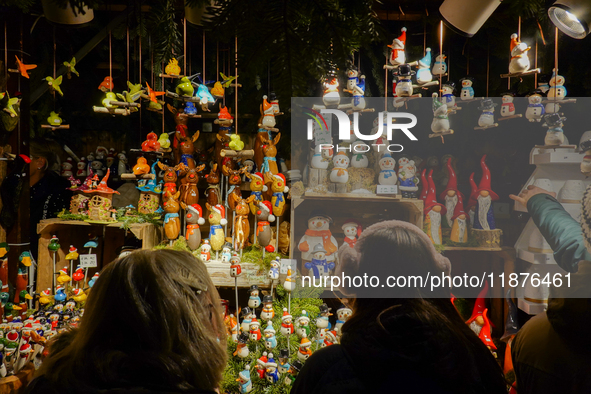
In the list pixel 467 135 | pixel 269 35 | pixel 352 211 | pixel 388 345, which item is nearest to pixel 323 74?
pixel 269 35

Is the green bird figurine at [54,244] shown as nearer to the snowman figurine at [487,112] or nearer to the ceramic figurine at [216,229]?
the ceramic figurine at [216,229]

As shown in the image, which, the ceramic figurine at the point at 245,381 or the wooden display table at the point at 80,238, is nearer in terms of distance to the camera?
the ceramic figurine at the point at 245,381

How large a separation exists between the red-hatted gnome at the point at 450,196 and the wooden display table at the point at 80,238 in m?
1.78

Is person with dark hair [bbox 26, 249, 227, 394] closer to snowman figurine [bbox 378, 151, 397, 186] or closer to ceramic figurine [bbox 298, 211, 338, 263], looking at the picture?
ceramic figurine [bbox 298, 211, 338, 263]

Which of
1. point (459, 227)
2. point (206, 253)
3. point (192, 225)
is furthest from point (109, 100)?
point (459, 227)

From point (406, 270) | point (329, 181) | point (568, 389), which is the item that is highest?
point (329, 181)

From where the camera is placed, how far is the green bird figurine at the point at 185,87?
2089 mm

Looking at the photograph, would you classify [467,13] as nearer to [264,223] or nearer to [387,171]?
[387,171]

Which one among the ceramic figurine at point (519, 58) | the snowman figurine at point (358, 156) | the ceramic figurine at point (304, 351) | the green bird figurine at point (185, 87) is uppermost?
the ceramic figurine at point (519, 58)

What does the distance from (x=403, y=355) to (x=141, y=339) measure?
19.5 inches

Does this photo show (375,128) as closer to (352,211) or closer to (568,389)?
(352,211)

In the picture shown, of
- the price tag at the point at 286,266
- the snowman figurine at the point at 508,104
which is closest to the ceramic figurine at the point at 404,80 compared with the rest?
the snowman figurine at the point at 508,104

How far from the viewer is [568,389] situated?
888mm

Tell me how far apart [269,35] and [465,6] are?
82 cm
